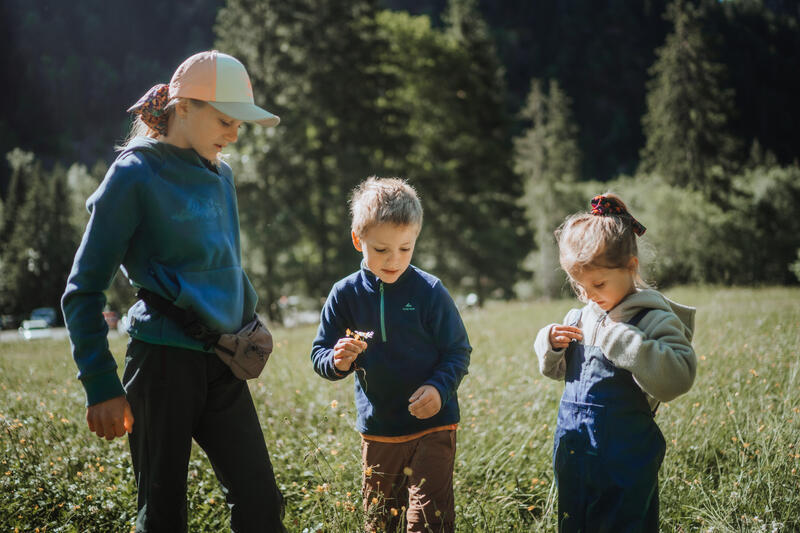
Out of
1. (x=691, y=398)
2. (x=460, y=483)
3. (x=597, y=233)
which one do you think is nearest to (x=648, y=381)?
(x=597, y=233)

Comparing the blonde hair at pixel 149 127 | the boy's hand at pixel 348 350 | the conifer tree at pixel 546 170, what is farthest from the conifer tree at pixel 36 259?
the conifer tree at pixel 546 170

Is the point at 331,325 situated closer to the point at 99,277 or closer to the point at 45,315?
the point at 99,277

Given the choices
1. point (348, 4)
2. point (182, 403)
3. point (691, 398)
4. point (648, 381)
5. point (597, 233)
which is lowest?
point (691, 398)

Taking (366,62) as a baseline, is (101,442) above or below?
below

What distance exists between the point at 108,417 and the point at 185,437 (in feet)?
1.04

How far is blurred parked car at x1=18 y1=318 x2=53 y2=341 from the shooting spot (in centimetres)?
1316

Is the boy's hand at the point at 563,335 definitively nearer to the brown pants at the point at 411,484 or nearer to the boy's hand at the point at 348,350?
the brown pants at the point at 411,484

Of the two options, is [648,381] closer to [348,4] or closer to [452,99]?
[348,4]

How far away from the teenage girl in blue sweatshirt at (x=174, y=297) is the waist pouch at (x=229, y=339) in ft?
0.10

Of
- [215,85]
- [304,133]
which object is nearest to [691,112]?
[304,133]

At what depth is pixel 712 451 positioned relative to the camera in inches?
159

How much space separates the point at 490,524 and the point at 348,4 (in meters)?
25.7

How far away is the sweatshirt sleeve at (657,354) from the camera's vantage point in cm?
239

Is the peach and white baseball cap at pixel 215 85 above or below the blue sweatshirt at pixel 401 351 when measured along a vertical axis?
above
